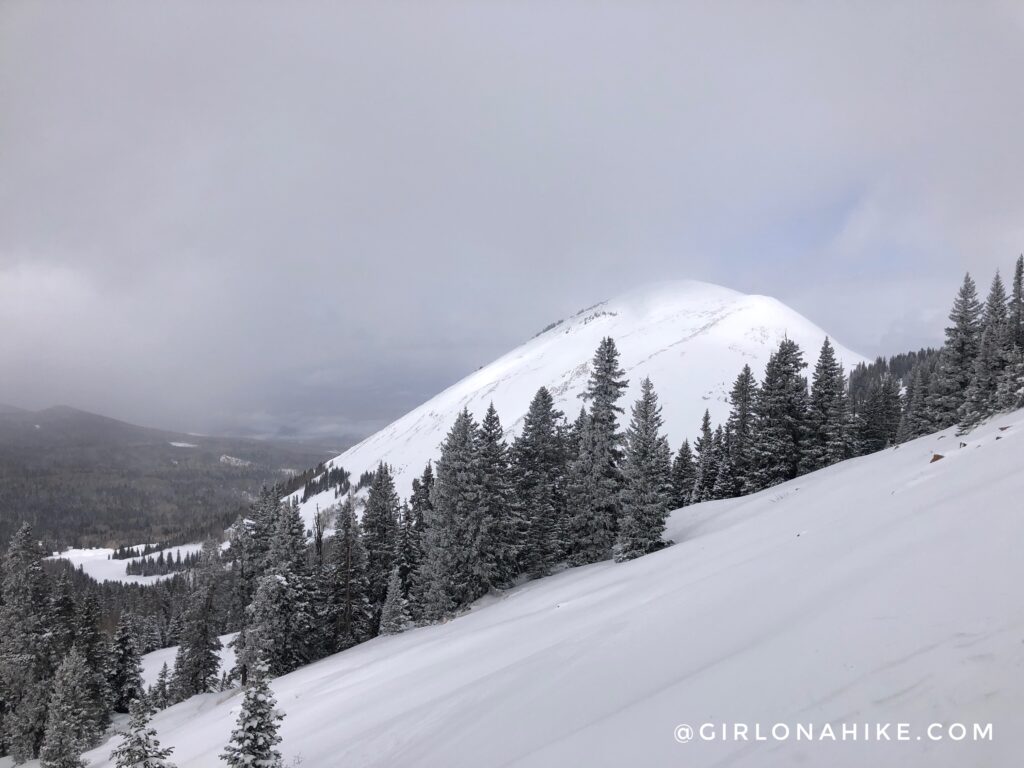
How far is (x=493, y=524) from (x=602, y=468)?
7.44 m

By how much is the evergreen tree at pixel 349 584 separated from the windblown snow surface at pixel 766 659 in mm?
19470

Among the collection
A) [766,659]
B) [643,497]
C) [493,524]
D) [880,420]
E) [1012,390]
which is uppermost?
[1012,390]

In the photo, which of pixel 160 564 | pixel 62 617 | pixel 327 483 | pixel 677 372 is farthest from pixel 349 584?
pixel 160 564

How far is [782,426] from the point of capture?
3503 cm

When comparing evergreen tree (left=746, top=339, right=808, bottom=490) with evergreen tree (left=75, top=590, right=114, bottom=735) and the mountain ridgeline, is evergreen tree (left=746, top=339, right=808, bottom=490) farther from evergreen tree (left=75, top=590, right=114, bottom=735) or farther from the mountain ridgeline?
evergreen tree (left=75, top=590, right=114, bottom=735)

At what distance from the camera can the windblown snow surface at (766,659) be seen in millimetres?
4609

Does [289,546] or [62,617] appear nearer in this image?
[62,617]

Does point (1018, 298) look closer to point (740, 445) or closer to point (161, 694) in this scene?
point (740, 445)

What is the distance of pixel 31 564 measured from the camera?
28.2 metres

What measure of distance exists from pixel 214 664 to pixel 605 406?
41024mm

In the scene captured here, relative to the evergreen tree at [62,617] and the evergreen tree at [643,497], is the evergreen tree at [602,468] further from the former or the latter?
the evergreen tree at [62,617]

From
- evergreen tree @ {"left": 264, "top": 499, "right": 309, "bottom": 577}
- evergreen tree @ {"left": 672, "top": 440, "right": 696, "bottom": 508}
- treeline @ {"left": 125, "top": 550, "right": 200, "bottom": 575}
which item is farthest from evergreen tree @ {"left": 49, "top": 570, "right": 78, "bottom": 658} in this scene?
treeline @ {"left": 125, "top": 550, "right": 200, "bottom": 575}

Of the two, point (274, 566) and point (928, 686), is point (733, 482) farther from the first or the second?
point (928, 686)

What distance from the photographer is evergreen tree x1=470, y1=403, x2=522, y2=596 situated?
2802 cm
